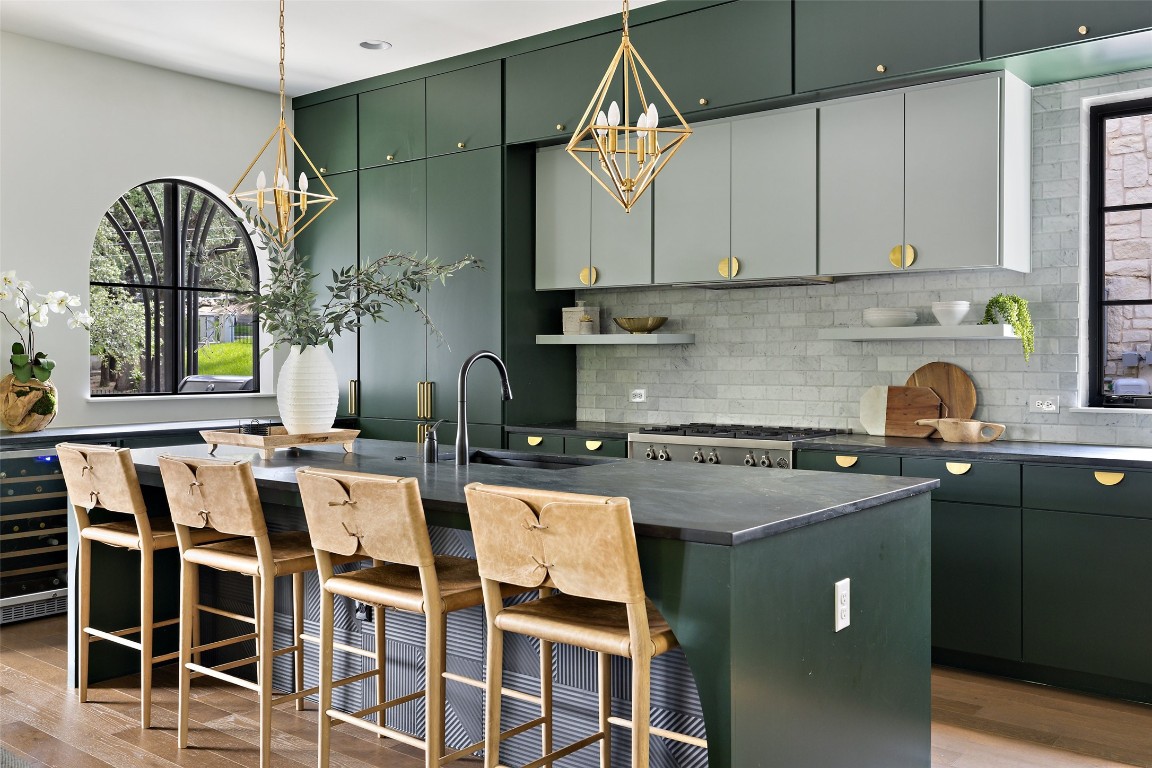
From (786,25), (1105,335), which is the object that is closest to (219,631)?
(786,25)

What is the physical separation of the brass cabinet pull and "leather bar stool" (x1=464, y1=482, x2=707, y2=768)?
7.11 ft

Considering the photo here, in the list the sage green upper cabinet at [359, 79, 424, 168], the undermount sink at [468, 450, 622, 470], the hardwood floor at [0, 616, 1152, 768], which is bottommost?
the hardwood floor at [0, 616, 1152, 768]

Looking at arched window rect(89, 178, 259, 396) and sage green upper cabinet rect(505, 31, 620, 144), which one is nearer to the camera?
sage green upper cabinet rect(505, 31, 620, 144)

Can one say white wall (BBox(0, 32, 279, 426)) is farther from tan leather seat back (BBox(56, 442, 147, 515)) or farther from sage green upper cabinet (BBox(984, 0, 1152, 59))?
sage green upper cabinet (BBox(984, 0, 1152, 59))

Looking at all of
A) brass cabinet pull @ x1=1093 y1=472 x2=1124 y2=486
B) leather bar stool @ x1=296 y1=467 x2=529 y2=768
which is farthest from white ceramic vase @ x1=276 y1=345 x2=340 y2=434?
brass cabinet pull @ x1=1093 y1=472 x2=1124 y2=486

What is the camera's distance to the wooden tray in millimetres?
3867

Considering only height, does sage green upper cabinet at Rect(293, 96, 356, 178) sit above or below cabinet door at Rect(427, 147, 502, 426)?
above

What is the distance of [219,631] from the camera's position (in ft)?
14.1

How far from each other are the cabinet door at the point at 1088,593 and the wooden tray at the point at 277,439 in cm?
272

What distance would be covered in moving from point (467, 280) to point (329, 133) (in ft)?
5.51

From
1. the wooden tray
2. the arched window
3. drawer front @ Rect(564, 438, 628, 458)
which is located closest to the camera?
the wooden tray

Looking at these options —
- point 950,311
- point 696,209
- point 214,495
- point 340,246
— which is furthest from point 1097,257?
point 340,246

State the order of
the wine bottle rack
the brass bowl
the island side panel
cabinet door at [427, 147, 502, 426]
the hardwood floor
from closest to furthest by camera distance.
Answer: the island side panel, the hardwood floor, the wine bottle rack, the brass bowl, cabinet door at [427, 147, 502, 426]

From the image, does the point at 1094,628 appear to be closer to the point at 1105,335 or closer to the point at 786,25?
the point at 1105,335
